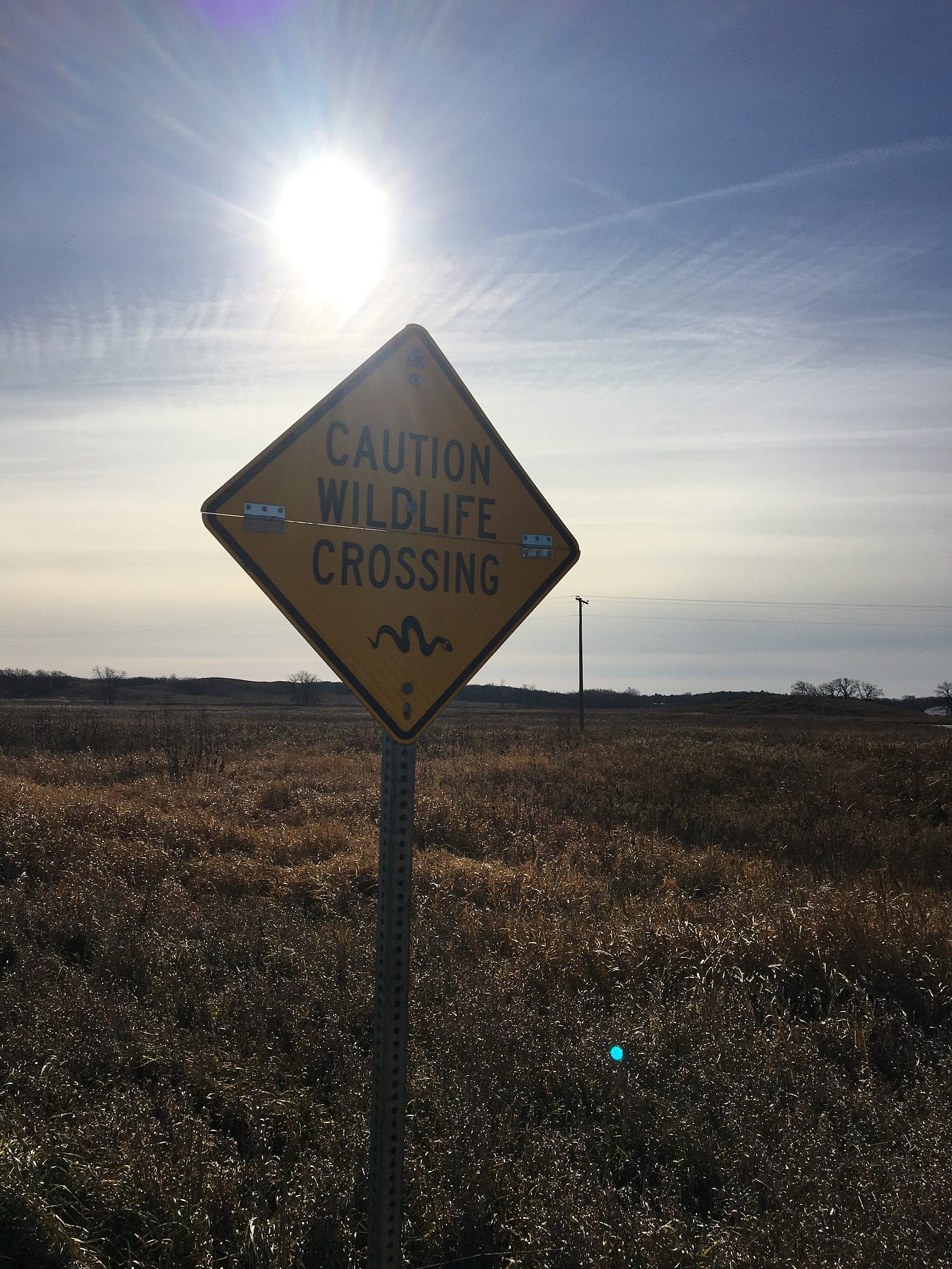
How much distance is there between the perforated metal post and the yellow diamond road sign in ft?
0.97

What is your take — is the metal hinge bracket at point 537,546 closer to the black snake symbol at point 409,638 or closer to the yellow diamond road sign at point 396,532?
the yellow diamond road sign at point 396,532

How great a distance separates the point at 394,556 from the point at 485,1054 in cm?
258

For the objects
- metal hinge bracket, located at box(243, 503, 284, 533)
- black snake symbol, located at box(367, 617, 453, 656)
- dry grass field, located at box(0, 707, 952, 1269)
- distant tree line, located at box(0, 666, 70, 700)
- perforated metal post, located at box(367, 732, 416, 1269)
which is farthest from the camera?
distant tree line, located at box(0, 666, 70, 700)

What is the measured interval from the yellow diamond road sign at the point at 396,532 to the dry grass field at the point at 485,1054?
6.24 feet

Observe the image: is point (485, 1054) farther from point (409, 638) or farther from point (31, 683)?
point (31, 683)

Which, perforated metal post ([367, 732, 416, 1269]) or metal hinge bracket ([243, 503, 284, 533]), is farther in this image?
metal hinge bracket ([243, 503, 284, 533])

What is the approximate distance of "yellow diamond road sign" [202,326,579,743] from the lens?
8.29 ft

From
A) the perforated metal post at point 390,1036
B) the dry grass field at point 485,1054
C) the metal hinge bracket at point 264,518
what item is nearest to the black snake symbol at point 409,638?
the perforated metal post at point 390,1036

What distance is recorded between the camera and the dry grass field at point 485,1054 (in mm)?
Answer: 2955

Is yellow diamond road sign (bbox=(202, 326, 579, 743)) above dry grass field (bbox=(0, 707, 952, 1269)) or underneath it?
above

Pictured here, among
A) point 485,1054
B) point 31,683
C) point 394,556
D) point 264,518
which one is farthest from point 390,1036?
point 31,683

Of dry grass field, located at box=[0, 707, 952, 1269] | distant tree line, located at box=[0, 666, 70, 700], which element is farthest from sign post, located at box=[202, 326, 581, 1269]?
distant tree line, located at box=[0, 666, 70, 700]

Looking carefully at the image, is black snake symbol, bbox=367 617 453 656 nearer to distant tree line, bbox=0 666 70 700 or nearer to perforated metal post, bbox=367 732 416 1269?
perforated metal post, bbox=367 732 416 1269

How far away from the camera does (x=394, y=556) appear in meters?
2.69
